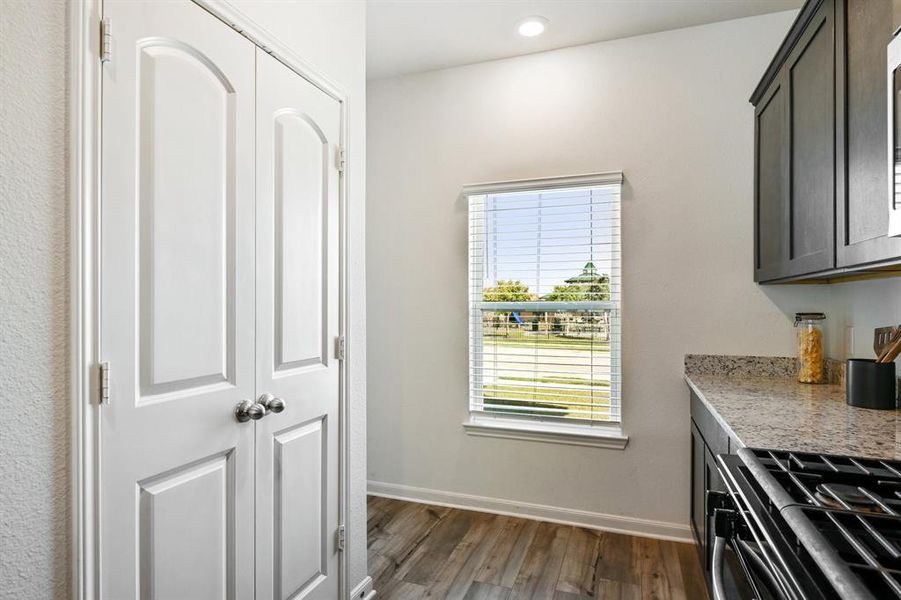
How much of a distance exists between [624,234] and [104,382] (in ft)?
8.41

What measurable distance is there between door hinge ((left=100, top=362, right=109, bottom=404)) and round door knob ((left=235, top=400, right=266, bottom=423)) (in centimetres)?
43

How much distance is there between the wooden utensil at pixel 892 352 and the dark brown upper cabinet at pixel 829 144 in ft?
1.06

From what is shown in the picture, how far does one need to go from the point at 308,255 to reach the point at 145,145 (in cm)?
68

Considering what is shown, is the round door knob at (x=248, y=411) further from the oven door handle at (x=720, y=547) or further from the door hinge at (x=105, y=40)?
the oven door handle at (x=720, y=547)

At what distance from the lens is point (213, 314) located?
1456 mm

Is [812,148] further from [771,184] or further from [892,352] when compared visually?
[892,352]

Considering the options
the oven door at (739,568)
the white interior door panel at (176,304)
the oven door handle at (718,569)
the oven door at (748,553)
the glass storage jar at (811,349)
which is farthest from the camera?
the glass storage jar at (811,349)

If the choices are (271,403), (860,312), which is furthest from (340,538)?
(860,312)

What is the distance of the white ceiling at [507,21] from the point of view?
254 centimetres

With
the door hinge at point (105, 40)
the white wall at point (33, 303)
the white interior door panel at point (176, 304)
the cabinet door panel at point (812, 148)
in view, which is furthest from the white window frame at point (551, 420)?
the white wall at point (33, 303)

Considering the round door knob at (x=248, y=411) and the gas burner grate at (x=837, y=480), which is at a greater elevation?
the round door knob at (x=248, y=411)

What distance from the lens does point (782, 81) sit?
6.91ft

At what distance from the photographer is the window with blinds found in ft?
9.57

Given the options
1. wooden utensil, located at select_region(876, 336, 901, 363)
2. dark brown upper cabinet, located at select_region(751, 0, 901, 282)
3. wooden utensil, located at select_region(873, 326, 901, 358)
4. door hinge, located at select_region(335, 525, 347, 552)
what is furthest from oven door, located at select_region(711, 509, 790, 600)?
door hinge, located at select_region(335, 525, 347, 552)
